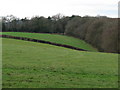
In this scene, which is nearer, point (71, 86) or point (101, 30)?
point (71, 86)

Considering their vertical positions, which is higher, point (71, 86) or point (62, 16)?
point (62, 16)

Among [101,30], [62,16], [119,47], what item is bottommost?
[119,47]

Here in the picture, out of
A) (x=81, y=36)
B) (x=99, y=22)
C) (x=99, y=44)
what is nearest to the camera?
(x=99, y=44)

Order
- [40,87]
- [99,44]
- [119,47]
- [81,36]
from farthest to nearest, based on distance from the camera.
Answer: [81,36] < [99,44] < [119,47] < [40,87]

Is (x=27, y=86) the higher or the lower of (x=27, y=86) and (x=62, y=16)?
the lower

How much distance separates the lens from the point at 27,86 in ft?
21.9

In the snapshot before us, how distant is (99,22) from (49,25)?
29.4 meters

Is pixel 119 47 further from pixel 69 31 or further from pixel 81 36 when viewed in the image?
pixel 69 31

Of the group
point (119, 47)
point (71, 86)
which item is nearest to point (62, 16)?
point (119, 47)

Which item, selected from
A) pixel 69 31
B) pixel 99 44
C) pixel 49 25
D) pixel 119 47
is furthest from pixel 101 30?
pixel 49 25

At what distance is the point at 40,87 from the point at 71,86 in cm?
117

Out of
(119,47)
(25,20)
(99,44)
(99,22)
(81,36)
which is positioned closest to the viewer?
(119,47)

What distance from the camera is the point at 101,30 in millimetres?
54188

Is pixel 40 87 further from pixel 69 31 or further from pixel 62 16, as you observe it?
Result: pixel 62 16
